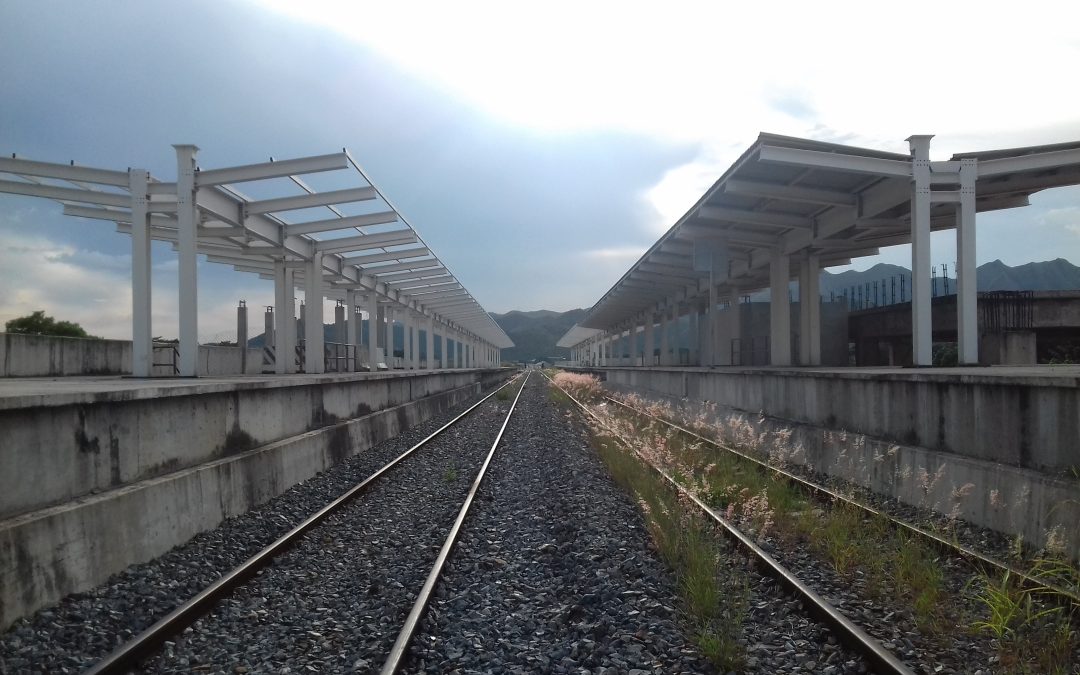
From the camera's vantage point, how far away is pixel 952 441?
8.88 m

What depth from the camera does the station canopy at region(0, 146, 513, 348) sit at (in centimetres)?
1585

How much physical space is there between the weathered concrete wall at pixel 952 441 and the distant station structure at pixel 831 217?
504 cm

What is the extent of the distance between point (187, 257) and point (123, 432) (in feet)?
30.6

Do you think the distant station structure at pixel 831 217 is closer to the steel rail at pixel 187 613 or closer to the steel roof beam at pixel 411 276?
the steel roof beam at pixel 411 276

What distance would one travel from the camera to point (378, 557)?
7.36 m

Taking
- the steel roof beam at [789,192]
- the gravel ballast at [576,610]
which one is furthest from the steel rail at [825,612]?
the steel roof beam at [789,192]

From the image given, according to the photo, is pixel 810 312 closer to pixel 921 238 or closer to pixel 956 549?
pixel 921 238

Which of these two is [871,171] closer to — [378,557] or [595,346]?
[378,557]

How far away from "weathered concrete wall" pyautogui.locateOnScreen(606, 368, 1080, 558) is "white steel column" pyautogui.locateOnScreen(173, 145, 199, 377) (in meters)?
11.9

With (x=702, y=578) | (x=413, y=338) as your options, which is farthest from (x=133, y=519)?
(x=413, y=338)

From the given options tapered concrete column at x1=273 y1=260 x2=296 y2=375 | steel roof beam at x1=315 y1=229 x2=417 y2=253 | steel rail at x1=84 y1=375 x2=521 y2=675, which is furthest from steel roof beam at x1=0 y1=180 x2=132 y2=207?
steel rail at x1=84 y1=375 x2=521 y2=675

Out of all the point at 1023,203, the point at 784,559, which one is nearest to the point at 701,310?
the point at 1023,203

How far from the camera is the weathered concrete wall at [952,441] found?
6883 mm

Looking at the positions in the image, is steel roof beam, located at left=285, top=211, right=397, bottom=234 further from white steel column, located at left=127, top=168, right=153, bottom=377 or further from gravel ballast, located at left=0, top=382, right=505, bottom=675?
gravel ballast, located at left=0, top=382, right=505, bottom=675
